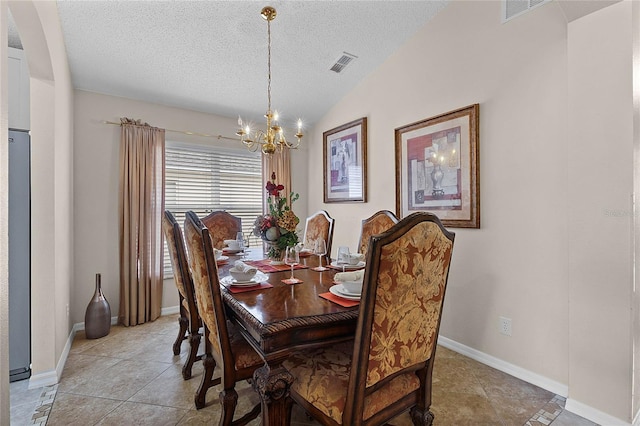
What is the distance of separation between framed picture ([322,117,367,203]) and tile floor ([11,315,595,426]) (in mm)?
2003

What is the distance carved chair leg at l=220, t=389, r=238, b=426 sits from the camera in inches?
58.7

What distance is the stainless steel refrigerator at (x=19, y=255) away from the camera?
6.89ft

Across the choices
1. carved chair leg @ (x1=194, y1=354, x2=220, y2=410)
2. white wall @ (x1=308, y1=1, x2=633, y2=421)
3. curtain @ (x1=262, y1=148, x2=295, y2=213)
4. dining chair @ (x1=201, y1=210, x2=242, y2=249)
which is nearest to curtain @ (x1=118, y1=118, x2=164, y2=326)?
dining chair @ (x1=201, y1=210, x2=242, y2=249)

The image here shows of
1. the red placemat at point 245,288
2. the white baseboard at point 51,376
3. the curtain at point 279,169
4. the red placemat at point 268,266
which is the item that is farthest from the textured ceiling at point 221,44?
the white baseboard at point 51,376

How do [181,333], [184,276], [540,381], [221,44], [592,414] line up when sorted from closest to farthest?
[592,414] → [184,276] → [540,381] → [181,333] → [221,44]

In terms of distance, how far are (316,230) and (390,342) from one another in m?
2.13

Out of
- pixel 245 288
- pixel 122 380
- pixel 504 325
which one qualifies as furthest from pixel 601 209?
pixel 122 380

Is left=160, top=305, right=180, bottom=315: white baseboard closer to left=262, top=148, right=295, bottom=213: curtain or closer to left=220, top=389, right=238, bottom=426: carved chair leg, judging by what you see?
left=262, top=148, right=295, bottom=213: curtain

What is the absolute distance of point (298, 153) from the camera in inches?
181

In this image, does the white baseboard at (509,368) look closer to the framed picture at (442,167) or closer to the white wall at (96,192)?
the framed picture at (442,167)

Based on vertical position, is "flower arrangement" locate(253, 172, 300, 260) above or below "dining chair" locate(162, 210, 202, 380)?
above

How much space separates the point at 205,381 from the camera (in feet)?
6.00

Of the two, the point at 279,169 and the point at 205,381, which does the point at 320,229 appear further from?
the point at 205,381

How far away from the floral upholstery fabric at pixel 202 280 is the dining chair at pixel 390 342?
43 cm
